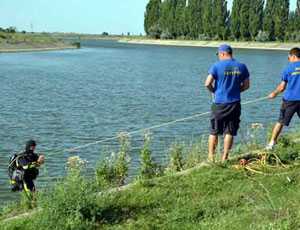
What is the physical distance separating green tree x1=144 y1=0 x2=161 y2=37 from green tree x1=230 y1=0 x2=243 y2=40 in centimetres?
3600

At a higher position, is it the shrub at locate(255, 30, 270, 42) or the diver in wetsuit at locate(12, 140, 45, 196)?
the diver in wetsuit at locate(12, 140, 45, 196)

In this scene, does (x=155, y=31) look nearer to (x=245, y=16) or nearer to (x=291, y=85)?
(x=245, y=16)

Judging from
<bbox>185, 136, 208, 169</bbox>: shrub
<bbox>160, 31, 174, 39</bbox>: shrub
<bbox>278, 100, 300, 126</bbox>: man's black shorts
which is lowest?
<bbox>160, 31, 174, 39</bbox>: shrub

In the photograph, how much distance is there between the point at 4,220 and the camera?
823cm

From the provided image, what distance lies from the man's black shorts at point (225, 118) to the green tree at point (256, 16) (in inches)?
3887

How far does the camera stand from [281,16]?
10181 centimetres

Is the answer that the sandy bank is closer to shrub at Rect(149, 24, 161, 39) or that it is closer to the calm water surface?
shrub at Rect(149, 24, 161, 39)

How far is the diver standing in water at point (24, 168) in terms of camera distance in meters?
9.54

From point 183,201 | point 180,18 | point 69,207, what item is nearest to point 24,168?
point 69,207

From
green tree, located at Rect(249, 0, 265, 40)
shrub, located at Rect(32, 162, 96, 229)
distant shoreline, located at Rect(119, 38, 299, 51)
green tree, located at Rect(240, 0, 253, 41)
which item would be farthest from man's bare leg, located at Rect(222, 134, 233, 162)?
green tree, located at Rect(240, 0, 253, 41)

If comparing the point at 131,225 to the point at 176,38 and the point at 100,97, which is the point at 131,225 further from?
the point at 176,38

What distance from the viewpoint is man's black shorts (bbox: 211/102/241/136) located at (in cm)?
970

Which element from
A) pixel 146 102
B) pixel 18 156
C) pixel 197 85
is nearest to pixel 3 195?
pixel 18 156

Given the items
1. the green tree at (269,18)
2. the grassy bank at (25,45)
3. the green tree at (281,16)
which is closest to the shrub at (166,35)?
the grassy bank at (25,45)
